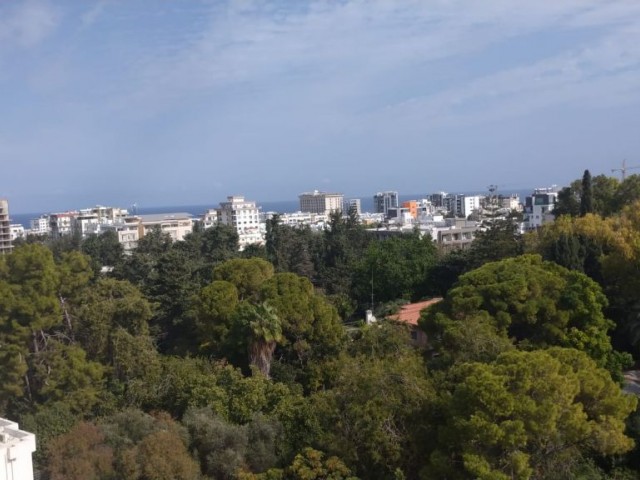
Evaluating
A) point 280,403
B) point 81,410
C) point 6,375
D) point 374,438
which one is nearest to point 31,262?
point 6,375

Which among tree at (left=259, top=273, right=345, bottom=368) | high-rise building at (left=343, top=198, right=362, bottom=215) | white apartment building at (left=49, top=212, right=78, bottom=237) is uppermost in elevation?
high-rise building at (left=343, top=198, right=362, bottom=215)

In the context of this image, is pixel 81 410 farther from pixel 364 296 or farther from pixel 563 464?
pixel 364 296

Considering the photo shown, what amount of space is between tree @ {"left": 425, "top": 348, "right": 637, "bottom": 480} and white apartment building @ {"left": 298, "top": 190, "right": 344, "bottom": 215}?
129271 mm

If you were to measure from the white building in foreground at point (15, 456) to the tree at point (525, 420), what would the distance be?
7.44 metres

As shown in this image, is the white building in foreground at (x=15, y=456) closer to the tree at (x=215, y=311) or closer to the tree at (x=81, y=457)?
the tree at (x=81, y=457)

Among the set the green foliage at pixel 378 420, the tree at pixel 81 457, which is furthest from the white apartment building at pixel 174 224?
the green foliage at pixel 378 420

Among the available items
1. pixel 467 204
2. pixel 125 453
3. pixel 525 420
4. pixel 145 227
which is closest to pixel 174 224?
pixel 145 227

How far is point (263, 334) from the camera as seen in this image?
68.2 feet

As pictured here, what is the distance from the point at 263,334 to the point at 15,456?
9630 mm

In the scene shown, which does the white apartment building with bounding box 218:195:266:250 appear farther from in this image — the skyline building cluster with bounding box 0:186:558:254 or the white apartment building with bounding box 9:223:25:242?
the white apartment building with bounding box 9:223:25:242

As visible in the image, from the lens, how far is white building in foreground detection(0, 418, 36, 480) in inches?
465

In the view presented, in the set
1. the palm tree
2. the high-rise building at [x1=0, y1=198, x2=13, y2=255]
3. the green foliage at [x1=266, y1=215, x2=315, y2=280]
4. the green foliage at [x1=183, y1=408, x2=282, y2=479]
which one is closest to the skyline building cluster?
the high-rise building at [x1=0, y1=198, x2=13, y2=255]

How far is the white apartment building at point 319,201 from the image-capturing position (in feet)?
472

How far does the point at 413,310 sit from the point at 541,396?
55.6 ft
